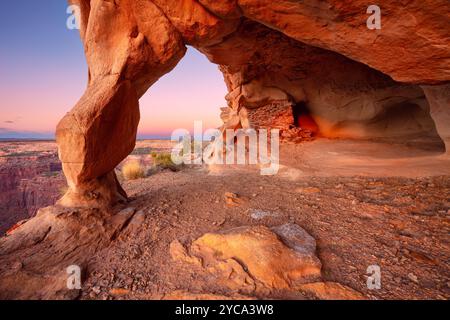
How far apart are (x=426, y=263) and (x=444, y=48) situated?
2.50 meters

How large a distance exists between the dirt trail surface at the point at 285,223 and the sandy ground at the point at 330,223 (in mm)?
11

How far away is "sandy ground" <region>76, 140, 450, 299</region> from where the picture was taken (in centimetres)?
181

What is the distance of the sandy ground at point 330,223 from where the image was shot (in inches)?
71.2

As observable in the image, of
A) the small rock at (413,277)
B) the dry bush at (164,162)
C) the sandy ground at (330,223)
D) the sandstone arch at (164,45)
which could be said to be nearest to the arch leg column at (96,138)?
the sandstone arch at (164,45)

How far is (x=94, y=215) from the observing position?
9.64 feet

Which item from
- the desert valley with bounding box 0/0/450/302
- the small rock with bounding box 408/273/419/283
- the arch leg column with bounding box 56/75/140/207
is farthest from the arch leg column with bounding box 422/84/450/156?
the arch leg column with bounding box 56/75/140/207

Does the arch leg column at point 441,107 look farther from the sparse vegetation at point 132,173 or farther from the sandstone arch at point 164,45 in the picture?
the sparse vegetation at point 132,173

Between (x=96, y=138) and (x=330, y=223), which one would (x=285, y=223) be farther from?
(x=96, y=138)

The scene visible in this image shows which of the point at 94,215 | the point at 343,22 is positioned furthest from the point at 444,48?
the point at 94,215

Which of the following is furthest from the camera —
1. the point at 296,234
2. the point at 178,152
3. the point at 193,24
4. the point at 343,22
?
the point at 178,152

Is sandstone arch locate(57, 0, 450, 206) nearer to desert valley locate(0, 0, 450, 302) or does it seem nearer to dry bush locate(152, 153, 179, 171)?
desert valley locate(0, 0, 450, 302)

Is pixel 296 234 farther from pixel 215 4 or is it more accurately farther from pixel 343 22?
pixel 215 4

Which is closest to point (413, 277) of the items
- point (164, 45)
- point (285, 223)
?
point (285, 223)

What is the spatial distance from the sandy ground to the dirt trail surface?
0.4 inches
